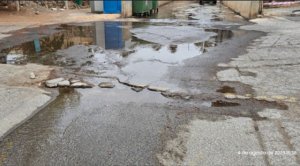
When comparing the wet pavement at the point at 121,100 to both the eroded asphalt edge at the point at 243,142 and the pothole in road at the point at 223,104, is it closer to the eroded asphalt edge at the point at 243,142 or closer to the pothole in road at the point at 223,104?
the pothole in road at the point at 223,104

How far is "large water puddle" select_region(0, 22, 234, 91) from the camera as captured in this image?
781 cm

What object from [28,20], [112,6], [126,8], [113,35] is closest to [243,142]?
[113,35]

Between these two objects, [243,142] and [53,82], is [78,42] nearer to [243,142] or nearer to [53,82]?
[53,82]

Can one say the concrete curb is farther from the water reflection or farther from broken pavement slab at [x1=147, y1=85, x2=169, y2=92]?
the water reflection

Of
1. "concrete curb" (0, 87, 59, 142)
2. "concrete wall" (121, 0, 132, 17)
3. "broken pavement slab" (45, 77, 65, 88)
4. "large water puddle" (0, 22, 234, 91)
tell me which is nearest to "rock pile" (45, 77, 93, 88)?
"broken pavement slab" (45, 77, 65, 88)

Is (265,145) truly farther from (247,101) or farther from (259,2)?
(259,2)

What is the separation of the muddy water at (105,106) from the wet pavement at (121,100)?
13 millimetres

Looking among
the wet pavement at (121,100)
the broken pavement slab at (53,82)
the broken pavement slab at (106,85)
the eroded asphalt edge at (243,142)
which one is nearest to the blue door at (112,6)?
the wet pavement at (121,100)

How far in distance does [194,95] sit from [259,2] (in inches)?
607

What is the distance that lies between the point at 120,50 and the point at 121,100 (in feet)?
14.9

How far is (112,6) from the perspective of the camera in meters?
21.3

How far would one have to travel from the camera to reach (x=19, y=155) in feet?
13.4

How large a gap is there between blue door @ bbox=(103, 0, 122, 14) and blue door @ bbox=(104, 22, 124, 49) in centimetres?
458

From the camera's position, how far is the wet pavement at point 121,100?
13.8ft
